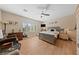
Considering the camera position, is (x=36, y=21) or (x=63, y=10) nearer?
(x=63, y=10)

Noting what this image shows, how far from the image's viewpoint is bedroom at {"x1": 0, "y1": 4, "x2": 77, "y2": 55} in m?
2.22

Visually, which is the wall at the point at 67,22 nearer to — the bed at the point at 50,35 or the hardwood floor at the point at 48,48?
the bed at the point at 50,35

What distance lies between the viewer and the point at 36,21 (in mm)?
2400

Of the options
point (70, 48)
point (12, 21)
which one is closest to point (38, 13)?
point (12, 21)

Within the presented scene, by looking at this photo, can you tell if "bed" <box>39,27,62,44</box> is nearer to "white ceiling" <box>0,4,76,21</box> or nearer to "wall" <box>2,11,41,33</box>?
"wall" <box>2,11,41,33</box>

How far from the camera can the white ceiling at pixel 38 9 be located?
221 cm

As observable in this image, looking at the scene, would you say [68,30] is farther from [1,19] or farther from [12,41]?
[1,19]

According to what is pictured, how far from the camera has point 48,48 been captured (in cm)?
226

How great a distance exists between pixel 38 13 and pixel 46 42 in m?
0.68

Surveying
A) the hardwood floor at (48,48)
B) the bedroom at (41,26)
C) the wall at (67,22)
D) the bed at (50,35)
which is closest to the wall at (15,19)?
the bedroom at (41,26)

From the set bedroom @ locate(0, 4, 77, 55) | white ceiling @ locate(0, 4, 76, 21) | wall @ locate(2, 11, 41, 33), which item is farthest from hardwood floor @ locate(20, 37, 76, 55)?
white ceiling @ locate(0, 4, 76, 21)

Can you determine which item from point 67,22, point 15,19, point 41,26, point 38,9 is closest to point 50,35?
point 41,26

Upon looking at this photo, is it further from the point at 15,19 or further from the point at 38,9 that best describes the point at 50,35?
the point at 15,19
